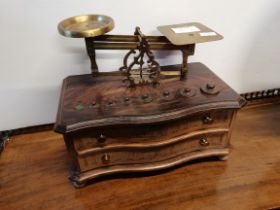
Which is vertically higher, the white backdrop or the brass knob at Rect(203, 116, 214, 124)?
the white backdrop

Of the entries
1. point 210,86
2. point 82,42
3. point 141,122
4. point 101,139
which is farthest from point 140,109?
point 82,42

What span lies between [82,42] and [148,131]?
0.48 meters

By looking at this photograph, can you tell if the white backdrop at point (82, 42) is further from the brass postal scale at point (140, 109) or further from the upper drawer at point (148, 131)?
the upper drawer at point (148, 131)

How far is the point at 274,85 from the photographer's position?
140 centimetres

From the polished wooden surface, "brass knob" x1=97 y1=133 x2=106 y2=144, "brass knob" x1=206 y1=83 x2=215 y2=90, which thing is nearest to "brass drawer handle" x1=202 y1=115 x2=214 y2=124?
"brass knob" x1=206 y1=83 x2=215 y2=90

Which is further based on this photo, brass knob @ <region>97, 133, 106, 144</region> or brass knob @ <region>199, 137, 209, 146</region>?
brass knob @ <region>199, 137, 209, 146</region>

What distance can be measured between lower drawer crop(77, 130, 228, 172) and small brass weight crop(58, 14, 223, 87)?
0.25m

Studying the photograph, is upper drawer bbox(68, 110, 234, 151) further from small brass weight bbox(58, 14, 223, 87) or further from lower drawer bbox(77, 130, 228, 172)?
small brass weight bbox(58, 14, 223, 87)

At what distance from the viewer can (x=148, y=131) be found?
88cm

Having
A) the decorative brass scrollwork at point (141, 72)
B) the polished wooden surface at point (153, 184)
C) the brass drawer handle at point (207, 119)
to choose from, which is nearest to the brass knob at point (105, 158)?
the polished wooden surface at point (153, 184)

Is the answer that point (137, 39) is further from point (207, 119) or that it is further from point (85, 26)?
point (207, 119)

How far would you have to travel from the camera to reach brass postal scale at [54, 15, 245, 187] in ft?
2.72

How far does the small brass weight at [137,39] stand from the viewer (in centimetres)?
84

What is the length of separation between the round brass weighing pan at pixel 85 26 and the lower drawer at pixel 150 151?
41 centimetres
